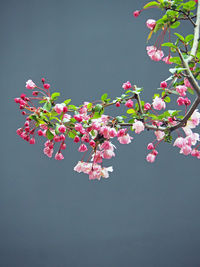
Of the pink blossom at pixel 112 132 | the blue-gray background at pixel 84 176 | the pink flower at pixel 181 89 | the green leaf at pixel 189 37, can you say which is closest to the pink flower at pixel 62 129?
the pink blossom at pixel 112 132

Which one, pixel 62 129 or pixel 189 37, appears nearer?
pixel 62 129

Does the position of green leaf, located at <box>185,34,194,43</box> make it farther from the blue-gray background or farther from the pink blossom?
the blue-gray background

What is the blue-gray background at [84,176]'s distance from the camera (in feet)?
8.74

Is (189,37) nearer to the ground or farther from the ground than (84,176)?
farther from the ground

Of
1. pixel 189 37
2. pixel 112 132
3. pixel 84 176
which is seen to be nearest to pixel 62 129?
pixel 112 132

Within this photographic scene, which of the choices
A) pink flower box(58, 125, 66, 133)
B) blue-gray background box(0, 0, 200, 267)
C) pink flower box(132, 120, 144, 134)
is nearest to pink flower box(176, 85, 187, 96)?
pink flower box(132, 120, 144, 134)

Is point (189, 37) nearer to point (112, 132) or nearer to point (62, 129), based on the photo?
point (112, 132)

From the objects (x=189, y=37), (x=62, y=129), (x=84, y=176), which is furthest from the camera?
(x=84, y=176)

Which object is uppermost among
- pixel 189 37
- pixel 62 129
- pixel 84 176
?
pixel 189 37

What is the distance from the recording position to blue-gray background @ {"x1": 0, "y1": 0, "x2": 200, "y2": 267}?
2.66m

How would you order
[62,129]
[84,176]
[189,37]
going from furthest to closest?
[84,176] → [189,37] → [62,129]

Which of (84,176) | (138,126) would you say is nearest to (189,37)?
(138,126)

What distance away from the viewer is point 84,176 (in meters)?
2.68

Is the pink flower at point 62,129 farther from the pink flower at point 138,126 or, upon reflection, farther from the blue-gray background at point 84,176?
the blue-gray background at point 84,176
